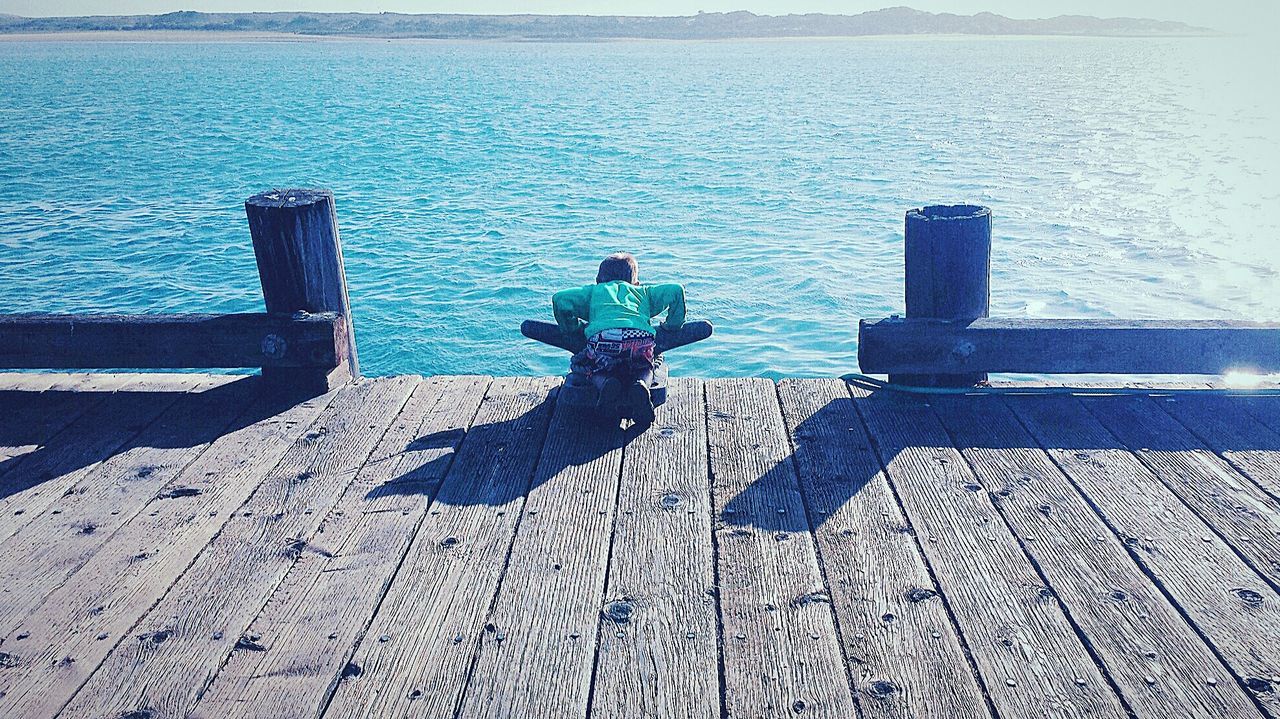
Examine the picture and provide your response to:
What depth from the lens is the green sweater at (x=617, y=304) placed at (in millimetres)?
5188

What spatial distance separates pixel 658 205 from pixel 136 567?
2080 cm

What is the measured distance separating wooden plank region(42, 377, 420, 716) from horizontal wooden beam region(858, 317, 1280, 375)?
2.65 m

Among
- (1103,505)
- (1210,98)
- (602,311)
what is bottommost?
(1210,98)

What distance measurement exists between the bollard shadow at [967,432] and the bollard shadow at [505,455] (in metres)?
0.85

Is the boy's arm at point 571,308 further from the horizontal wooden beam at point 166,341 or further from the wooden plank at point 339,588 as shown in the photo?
the horizontal wooden beam at point 166,341

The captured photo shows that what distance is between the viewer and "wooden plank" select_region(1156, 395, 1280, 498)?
4324mm

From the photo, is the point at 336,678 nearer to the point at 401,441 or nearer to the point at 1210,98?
the point at 401,441

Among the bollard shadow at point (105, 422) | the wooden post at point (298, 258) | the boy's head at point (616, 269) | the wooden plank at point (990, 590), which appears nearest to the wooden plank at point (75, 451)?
the bollard shadow at point (105, 422)

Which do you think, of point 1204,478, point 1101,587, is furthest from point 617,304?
point 1204,478

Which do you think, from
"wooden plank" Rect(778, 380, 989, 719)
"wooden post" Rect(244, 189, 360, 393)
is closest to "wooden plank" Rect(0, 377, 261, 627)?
"wooden post" Rect(244, 189, 360, 393)

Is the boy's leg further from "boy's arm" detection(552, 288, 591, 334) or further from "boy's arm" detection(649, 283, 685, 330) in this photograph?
"boy's arm" detection(552, 288, 591, 334)

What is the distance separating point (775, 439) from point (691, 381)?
3.14 ft

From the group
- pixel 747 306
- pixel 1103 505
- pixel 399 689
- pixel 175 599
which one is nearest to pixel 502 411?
pixel 175 599

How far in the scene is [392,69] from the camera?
101 meters
